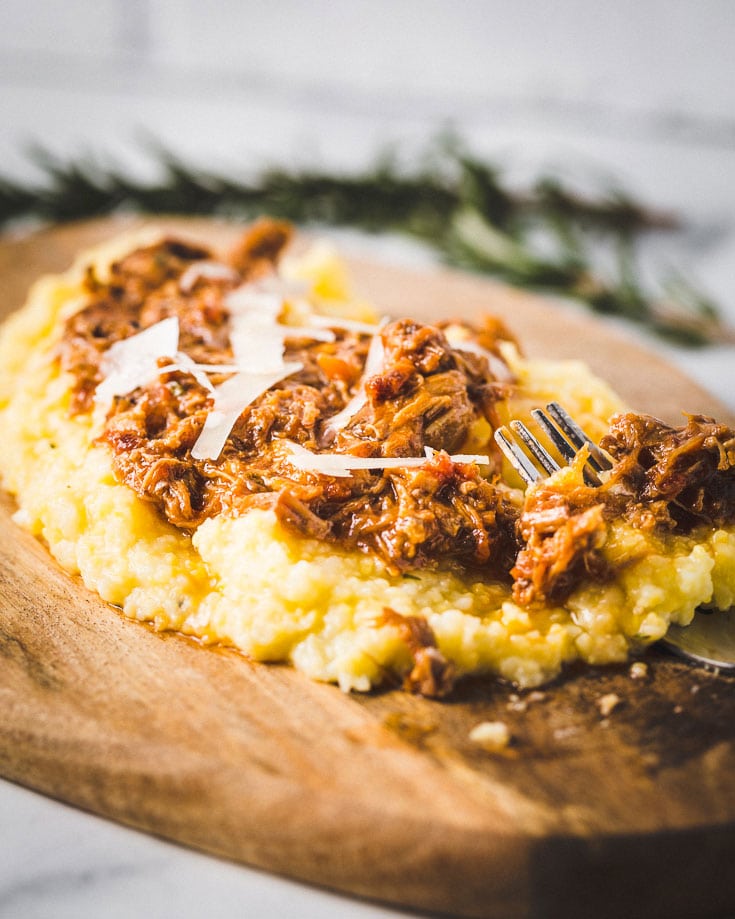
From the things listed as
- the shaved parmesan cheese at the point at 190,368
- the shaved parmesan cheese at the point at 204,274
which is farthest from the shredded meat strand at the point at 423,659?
the shaved parmesan cheese at the point at 204,274

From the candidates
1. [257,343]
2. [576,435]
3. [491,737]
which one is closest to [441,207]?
[257,343]

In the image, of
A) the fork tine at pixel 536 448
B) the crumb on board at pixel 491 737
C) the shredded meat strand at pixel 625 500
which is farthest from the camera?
the fork tine at pixel 536 448

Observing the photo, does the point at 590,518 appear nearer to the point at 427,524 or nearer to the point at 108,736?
the point at 427,524

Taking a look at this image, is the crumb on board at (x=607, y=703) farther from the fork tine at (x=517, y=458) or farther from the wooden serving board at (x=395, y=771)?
the fork tine at (x=517, y=458)

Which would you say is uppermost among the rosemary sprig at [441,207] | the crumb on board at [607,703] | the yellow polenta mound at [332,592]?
the rosemary sprig at [441,207]

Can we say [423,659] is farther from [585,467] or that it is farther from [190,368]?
[190,368]

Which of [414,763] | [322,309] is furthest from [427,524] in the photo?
[322,309]
